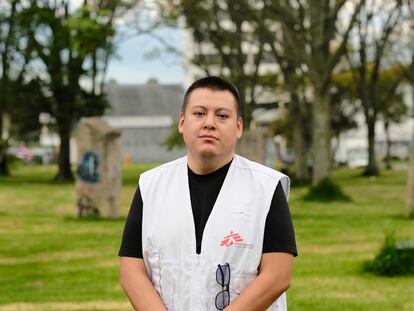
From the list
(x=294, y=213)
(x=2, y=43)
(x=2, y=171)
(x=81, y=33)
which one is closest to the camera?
(x=294, y=213)

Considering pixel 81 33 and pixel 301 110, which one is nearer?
pixel 81 33

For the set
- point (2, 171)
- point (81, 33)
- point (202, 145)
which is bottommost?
point (2, 171)

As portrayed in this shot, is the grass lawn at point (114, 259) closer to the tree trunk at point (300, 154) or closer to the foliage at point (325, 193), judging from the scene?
the foliage at point (325, 193)

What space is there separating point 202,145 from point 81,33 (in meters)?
21.7

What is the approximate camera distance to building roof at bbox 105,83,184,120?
343ft

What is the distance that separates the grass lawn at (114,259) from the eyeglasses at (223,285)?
5380mm

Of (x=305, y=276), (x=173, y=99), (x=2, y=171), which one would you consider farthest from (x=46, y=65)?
(x=173, y=99)

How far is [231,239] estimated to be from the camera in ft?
12.5

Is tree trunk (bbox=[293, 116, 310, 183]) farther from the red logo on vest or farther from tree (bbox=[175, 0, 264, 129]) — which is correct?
the red logo on vest

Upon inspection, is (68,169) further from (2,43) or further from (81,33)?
(81,33)

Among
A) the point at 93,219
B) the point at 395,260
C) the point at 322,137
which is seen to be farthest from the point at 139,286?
the point at 322,137

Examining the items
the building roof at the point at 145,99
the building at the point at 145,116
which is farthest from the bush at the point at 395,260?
the building roof at the point at 145,99

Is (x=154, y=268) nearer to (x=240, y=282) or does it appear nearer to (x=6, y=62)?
(x=240, y=282)

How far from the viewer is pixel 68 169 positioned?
136 feet
